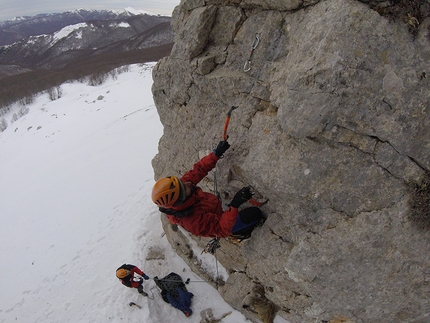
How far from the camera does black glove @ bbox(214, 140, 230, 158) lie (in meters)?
4.62

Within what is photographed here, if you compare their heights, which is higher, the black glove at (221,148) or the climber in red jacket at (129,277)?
the black glove at (221,148)

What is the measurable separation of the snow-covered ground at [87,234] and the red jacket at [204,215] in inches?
93.3

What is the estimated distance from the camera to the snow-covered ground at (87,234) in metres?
7.45

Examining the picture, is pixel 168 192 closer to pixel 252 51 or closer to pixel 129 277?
pixel 252 51

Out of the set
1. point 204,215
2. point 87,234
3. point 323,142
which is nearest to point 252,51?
point 323,142

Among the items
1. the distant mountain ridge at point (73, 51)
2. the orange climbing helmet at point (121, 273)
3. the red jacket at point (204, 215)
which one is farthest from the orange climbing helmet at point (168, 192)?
the distant mountain ridge at point (73, 51)

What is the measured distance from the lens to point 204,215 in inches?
183

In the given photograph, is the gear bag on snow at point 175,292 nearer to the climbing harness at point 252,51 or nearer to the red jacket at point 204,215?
the red jacket at point 204,215

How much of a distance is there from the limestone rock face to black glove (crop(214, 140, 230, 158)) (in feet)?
0.67

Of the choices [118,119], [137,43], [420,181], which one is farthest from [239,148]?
[137,43]

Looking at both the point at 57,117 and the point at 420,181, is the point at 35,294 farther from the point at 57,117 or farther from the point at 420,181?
the point at 57,117

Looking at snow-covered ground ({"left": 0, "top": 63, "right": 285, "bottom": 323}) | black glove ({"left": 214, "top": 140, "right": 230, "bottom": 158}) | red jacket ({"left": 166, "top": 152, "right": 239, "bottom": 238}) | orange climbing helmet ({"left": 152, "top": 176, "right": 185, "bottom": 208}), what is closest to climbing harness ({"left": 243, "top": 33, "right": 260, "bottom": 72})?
black glove ({"left": 214, "top": 140, "right": 230, "bottom": 158})

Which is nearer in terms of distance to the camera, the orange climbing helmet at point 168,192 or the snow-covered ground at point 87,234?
the orange climbing helmet at point 168,192

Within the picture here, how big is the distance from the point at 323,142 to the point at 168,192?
2.32 metres
